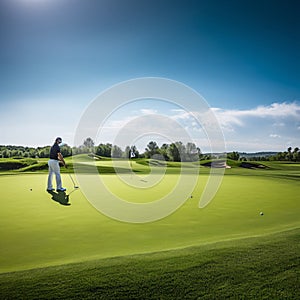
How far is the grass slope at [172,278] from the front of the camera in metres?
2.71

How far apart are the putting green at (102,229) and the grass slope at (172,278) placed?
0.48 metres

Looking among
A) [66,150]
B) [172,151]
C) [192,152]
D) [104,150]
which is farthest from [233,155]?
[66,150]

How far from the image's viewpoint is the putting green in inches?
152

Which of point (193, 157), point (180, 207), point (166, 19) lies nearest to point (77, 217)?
point (180, 207)

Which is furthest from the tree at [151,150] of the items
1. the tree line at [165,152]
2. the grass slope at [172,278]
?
the grass slope at [172,278]

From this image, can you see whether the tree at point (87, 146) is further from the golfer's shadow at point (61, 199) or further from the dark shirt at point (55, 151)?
the golfer's shadow at point (61, 199)

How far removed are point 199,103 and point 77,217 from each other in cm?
664

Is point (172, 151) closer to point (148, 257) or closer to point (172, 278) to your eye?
point (148, 257)

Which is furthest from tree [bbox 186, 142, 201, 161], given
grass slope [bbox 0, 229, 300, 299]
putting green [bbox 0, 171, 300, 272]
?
grass slope [bbox 0, 229, 300, 299]

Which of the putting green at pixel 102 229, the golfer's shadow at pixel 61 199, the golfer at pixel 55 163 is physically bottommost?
the putting green at pixel 102 229

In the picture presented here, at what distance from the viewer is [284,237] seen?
445cm

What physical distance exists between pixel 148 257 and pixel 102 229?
1.87 meters

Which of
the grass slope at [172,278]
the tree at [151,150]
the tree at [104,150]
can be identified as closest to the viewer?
the grass slope at [172,278]

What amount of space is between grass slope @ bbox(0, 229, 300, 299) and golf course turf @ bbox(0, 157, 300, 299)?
0.03ft
